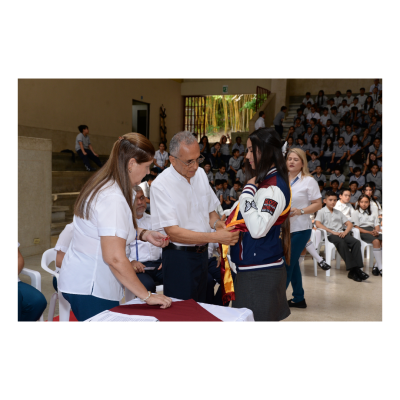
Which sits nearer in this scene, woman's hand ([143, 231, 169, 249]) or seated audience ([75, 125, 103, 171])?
woman's hand ([143, 231, 169, 249])

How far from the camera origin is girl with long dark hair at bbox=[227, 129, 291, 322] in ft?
5.98

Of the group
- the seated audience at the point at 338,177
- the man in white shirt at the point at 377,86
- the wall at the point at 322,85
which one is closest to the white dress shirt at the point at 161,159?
the seated audience at the point at 338,177

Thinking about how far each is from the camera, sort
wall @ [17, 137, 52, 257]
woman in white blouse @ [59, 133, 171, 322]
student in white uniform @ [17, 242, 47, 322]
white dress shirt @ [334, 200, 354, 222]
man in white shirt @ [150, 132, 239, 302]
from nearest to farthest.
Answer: woman in white blouse @ [59, 133, 171, 322]
man in white shirt @ [150, 132, 239, 302]
student in white uniform @ [17, 242, 47, 322]
white dress shirt @ [334, 200, 354, 222]
wall @ [17, 137, 52, 257]

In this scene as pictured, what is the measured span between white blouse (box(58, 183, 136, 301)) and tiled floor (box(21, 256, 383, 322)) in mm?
Answer: 2175

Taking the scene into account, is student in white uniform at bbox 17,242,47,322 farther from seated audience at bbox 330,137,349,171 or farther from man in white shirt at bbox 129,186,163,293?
seated audience at bbox 330,137,349,171

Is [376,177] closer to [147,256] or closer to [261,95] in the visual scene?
[261,95]

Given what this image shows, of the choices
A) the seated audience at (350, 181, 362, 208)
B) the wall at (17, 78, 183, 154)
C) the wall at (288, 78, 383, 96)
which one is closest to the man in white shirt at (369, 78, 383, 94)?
the wall at (288, 78, 383, 96)

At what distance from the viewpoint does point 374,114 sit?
36.3 feet

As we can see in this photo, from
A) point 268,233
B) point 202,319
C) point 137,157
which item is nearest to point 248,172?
point 268,233

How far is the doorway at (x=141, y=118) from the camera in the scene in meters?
14.6

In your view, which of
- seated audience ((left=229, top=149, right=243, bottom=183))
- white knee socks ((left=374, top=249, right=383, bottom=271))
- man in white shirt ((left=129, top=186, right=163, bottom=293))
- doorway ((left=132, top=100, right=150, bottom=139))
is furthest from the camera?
doorway ((left=132, top=100, right=150, bottom=139))

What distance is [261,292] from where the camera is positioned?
186 centimetres

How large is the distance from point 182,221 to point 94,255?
0.74 m

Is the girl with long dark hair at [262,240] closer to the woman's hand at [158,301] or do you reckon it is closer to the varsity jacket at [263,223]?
the varsity jacket at [263,223]
